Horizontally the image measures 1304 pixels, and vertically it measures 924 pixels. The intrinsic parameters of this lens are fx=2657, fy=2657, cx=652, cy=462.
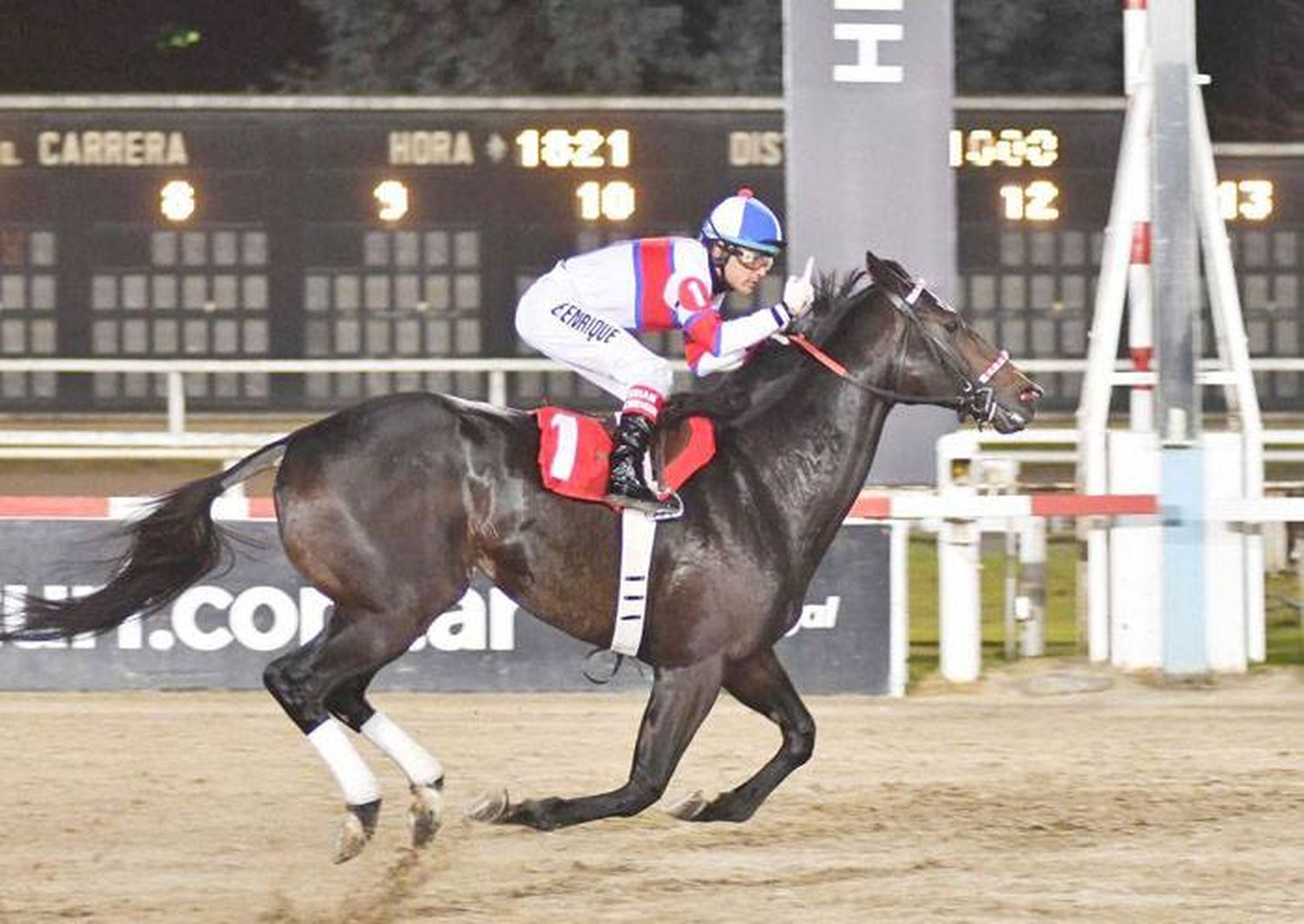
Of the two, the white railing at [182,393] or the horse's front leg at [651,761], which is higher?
the white railing at [182,393]

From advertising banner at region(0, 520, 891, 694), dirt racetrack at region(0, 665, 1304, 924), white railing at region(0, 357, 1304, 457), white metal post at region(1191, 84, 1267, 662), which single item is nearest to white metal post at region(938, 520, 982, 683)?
dirt racetrack at region(0, 665, 1304, 924)

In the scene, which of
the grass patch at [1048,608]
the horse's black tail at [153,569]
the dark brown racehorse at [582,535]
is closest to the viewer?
the dark brown racehorse at [582,535]

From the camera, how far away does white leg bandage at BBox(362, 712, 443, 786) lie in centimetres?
677

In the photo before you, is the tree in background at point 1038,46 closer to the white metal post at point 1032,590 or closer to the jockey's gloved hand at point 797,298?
the white metal post at point 1032,590

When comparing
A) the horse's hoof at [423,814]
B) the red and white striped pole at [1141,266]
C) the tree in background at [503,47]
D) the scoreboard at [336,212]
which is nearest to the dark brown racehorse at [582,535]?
the horse's hoof at [423,814]

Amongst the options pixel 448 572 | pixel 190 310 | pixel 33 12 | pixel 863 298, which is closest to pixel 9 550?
pixel 448 572

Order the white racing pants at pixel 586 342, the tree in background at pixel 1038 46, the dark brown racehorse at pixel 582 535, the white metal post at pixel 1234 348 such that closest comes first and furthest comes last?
the dark brown racehorse at pixel 582 535 < the white racing pants at pixel 586 342 < the white metal post at pixel 1234 348 < the tree in background at pixel 1038 46

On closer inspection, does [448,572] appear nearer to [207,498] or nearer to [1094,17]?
[207,498]

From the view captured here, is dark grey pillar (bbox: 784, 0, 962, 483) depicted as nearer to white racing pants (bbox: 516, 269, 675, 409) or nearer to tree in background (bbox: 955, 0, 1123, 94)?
white racing pants (bbox: 516, 269, 675, 409)

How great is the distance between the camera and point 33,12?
3116 cm

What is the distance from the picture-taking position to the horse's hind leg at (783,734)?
6820 millimetres

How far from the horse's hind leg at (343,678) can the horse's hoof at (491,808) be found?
278 mm

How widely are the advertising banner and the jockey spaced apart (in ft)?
9.05

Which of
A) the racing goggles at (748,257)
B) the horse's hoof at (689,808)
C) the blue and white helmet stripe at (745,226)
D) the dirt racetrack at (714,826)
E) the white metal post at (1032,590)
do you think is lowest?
the dirt racetrack at (714,826)
